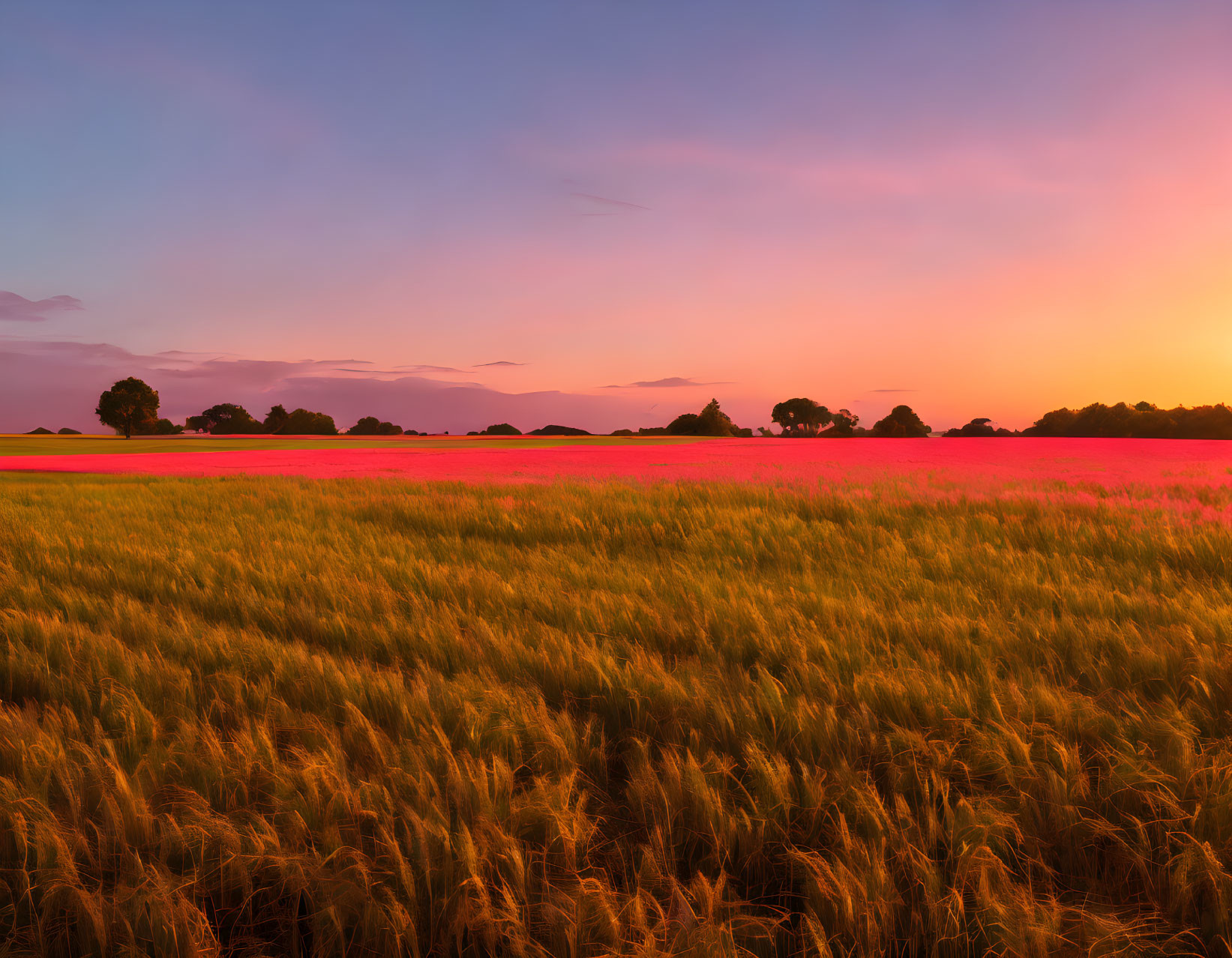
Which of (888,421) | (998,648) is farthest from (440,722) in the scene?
(888,421)

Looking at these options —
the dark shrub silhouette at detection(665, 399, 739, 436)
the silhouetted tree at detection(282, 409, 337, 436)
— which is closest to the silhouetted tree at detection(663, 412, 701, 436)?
the dark shrub silhouette at detection(665, 399, 739, 436)

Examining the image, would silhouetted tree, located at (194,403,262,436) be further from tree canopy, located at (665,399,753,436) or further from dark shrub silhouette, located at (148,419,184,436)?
tree canopy, located at (665,399,753,436)

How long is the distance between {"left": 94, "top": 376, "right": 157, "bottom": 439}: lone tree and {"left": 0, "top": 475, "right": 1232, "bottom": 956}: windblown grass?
117502mm

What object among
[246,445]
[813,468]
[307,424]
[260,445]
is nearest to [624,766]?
[813,468]

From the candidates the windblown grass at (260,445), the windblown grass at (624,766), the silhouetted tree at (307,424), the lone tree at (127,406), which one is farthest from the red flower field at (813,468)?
the lone tree at (127,406)

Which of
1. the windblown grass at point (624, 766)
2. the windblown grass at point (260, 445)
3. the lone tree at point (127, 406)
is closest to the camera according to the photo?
the windblown grass at point (624, 766)

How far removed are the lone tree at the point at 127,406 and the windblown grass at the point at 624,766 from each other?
117502 mm

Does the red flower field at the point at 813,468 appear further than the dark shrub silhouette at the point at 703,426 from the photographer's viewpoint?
No

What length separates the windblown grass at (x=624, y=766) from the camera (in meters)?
1.39

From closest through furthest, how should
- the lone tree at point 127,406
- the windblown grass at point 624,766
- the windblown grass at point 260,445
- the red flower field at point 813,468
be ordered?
the windblown grass at point 624,766 → the red flower field at point 813,468 → the windblown grass at point 260,445 → the lone tree at point 127,406

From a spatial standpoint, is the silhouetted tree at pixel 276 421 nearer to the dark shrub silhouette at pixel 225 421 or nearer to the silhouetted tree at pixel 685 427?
the dark shrub silhouette at pixel 225 421

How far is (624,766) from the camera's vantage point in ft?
7.02

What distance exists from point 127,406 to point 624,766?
12209cm

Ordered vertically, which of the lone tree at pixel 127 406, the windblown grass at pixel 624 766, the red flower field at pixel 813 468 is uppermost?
the lone tree at pixel 127 406
